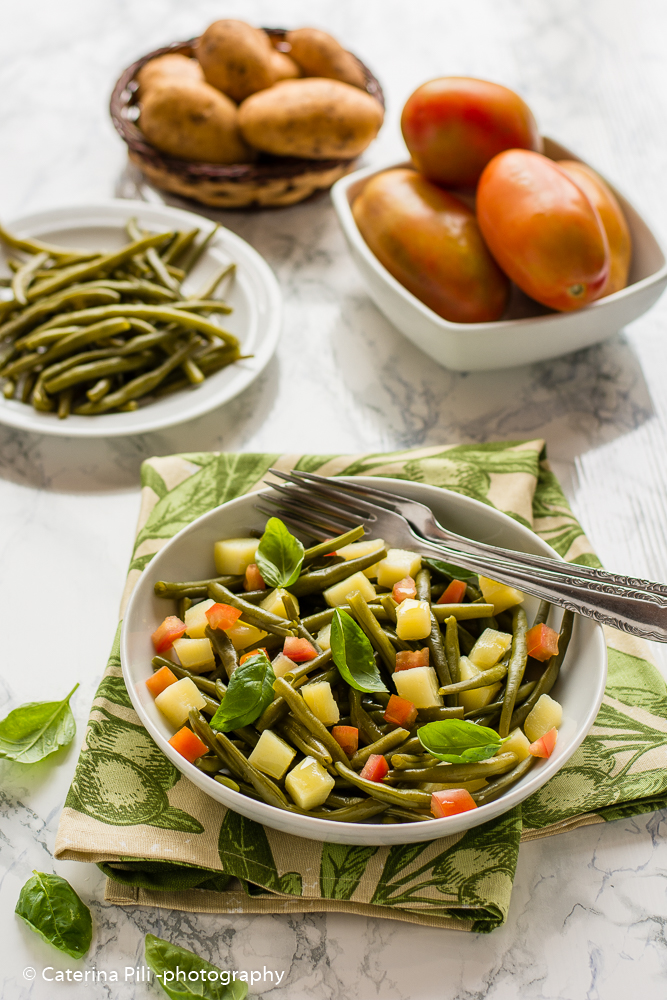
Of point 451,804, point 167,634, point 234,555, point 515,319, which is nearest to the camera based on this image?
point 451,804

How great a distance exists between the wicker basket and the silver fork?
3.82ft

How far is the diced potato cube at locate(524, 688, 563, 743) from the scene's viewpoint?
1.23 meters

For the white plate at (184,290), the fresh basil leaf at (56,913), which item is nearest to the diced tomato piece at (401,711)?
the fresh basil leaf at (56,913)

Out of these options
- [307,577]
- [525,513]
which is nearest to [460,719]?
[307,577]

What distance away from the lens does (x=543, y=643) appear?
1.31 m

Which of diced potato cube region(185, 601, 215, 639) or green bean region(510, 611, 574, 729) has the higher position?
diced potato cube region(185, 601, 215, 639)

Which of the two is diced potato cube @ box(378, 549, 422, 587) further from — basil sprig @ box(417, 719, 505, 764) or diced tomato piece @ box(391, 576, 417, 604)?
basil sprig @ box(417, 719, 505, 764)

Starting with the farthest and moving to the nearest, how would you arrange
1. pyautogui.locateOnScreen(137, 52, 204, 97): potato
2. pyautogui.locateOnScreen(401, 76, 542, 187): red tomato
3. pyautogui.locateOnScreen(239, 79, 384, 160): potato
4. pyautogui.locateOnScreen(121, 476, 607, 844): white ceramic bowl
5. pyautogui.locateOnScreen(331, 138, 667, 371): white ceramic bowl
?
1. pyautogui.locateOnScreen(137, 52, 204, 97): potato
2. pyautogui.locateOnScreen(239, 79, 384, 160): potato
3. pyautogui.locateOnScreen(401, 76, 542, 187): red tomato
4. pyautogui.locateOnScreen(331, 138, 667, 371): white ceramic bowl
5. pyautogui.locateOnScreen(121, 476, 607, 844): white ceramic bowl

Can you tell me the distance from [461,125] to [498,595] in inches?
48.4

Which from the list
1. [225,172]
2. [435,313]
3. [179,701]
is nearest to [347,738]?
[179,701]

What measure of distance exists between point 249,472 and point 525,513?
586 millimetres

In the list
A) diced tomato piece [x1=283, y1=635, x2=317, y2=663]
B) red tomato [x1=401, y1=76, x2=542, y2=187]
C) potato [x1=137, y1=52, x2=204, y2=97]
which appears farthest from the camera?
potato [x1=137, y1=52, x2=204, y2=97]

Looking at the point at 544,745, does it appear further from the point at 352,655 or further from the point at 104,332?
the point at 104,332

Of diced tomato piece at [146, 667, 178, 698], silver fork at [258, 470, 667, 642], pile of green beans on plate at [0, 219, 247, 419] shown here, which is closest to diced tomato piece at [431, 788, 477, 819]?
silver fork at [258, 470, 667, 642]
